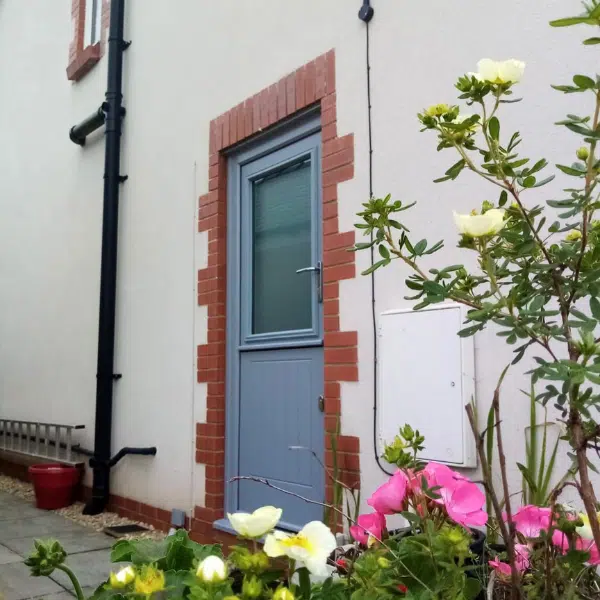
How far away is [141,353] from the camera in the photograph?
4.38 m

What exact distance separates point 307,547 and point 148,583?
0.62ft

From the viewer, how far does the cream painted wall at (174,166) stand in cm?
249

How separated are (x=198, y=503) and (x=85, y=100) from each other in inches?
138

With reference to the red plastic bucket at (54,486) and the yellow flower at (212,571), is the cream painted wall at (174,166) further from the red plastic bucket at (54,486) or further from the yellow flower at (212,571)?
the yellow flower at (212,571)

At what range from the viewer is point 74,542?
3.84 m

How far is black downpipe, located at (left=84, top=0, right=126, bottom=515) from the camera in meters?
4.59

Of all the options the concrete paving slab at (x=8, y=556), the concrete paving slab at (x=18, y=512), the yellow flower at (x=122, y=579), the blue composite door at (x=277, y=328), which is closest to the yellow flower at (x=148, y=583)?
the yellow flower at (x=122, y=579)

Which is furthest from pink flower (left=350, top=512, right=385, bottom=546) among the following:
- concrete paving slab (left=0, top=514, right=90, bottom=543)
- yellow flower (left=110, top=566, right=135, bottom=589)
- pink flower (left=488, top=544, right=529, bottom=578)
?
concrete paving slab (left=0, top=514, right=90, bottom=543)

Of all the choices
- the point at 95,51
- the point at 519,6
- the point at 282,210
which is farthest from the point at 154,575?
the point at 95,51

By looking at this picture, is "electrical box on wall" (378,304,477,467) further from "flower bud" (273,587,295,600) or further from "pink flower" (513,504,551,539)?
"flower bud" (273,587,295,600)

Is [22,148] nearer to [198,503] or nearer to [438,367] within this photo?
[198,503]

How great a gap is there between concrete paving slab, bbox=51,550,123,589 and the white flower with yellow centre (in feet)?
7.88

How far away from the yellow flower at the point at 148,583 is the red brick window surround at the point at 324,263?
2035 millimetres

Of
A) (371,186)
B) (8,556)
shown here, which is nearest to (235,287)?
(371,186)
